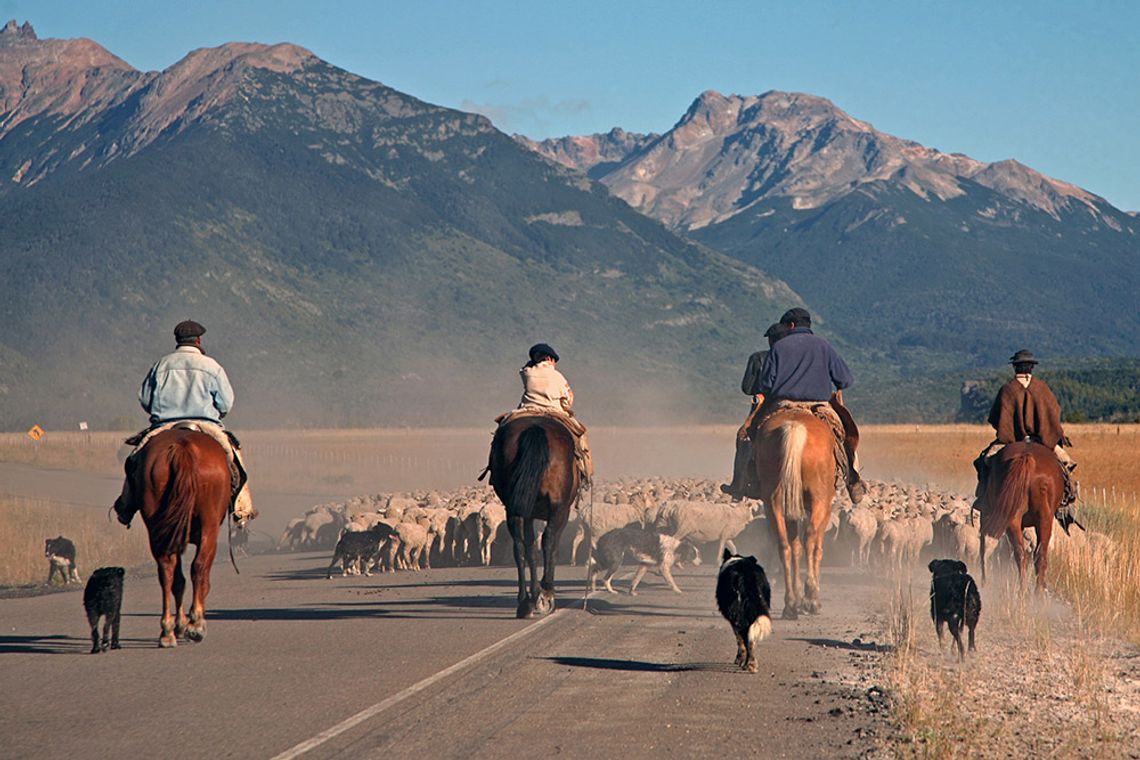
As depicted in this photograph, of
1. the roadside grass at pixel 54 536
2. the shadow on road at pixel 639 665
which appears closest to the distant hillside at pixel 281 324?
the roadside grass at pixel 54 536

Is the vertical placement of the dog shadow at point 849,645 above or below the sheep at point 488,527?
below

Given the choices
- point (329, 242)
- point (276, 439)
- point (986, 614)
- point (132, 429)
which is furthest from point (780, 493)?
point (329, 242)

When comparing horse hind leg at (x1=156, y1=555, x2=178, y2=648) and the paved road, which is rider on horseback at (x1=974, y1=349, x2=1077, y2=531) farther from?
horse hind leg at (x1=156, y1=555, x2=178, y2=648)

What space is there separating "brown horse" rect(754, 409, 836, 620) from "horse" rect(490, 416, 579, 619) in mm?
2041

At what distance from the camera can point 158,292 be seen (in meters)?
156

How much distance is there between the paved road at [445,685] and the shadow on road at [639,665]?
0.04 metres

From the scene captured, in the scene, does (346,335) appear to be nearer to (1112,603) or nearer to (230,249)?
(230,249)

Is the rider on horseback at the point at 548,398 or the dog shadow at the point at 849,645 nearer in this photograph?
A: the dog shadow at the point at 849,645

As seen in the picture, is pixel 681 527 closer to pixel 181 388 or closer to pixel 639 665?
pixel 181 388

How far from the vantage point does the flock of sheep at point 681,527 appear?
21312 millimetres

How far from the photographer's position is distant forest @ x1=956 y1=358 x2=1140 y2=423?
106000 mm

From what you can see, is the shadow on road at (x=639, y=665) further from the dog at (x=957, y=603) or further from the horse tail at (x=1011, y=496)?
the horse tail at (x=1011, y=496)

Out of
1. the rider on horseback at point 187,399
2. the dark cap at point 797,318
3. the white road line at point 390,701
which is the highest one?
the dark cap at point 797,318

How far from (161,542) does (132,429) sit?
346ft
